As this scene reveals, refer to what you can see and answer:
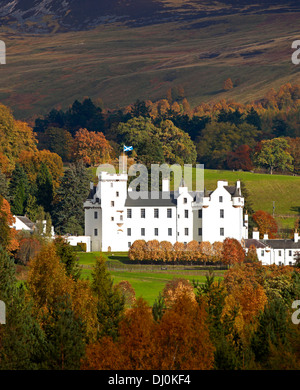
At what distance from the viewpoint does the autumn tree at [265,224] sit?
115081 millimetres

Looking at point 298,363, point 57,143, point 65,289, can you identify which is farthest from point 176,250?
point 57,143

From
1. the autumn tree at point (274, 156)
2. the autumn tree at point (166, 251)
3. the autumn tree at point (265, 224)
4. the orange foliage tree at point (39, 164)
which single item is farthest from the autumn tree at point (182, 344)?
the autumn tree at point (274, 156)

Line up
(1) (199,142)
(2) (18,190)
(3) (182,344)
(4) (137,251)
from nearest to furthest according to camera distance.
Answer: (3) (182,344)
(4) (137,251)
(2) (18,190)
(1) (199,142)

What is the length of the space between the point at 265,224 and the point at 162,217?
1481 cm

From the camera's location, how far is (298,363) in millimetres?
44938

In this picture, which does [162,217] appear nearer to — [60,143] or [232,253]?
[232,253]

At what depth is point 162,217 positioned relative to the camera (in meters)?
109

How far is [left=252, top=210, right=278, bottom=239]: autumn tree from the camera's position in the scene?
115081 mm

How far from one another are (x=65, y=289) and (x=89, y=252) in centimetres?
4518

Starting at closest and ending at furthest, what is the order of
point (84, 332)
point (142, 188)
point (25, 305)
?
point (84, 332) → point (25, 305) → point (142, 188)

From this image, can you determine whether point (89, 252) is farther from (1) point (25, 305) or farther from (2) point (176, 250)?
(1) point (25, 305)

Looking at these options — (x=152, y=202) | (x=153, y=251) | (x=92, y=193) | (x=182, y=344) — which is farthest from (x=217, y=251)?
(x=182, y=344)

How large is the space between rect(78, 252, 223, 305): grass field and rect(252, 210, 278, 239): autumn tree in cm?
2158

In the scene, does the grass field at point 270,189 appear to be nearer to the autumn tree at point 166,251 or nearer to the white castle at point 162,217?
the white castle at point 162,217
